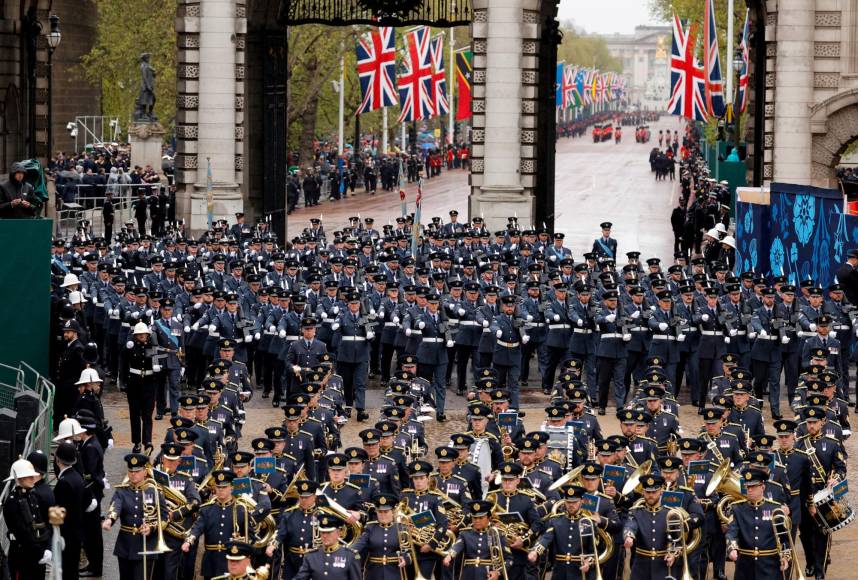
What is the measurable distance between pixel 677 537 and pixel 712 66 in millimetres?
33666

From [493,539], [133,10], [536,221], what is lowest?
[493,539]

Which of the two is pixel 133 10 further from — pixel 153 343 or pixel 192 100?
pixel 153 343

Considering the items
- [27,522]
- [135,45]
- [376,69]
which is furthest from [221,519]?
[135,45]

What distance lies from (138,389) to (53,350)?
2246 mm

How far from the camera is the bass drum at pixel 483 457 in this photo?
1828 cm

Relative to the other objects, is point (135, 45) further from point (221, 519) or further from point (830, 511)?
point (830, 511)

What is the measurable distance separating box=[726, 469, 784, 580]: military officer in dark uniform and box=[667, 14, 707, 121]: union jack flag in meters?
A: 34.5

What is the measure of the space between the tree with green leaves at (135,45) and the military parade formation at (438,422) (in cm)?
3019

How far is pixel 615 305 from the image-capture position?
26266 mm

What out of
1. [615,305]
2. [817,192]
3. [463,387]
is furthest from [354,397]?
[817,192]

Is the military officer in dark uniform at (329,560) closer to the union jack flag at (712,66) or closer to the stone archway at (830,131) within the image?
the stone archway at (830,131)

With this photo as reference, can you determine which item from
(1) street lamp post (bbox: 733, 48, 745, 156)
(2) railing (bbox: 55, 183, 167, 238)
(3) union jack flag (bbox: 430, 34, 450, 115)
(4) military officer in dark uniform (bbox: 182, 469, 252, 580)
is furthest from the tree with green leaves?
(4) military officer in dark uniform (bbox: 182, 469, 252, 580)

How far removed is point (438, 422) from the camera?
82.9 ft

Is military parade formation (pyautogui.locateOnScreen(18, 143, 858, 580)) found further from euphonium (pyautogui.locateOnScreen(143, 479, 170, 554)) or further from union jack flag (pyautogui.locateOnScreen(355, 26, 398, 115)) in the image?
union jack flag (pyautogui.locateOnScreen(355, 26, 398, 115))
